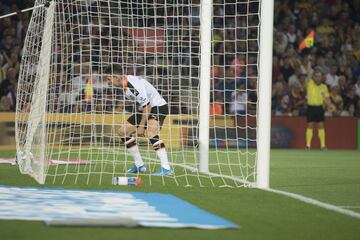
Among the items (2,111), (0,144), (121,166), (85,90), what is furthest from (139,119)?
(2,111)

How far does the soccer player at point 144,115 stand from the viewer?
12977 mm

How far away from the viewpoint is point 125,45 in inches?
642

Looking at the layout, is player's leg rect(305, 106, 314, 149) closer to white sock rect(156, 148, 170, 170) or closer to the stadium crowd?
the stadium crowd

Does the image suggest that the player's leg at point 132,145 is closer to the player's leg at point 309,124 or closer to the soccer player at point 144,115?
the soccer player at point 144,115

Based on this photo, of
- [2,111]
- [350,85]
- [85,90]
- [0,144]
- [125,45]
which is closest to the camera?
[125,45]

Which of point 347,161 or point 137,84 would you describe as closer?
point 137,84

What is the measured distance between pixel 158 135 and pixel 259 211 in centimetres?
489

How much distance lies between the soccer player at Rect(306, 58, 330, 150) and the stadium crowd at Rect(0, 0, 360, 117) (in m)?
1.43

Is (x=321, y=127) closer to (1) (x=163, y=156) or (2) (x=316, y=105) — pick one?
(2) (x=316, y=105)

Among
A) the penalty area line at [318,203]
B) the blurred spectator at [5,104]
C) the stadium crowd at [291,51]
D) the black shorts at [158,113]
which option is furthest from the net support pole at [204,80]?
the blurred spectator at [5,104]

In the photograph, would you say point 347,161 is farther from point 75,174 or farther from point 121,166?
point 75,174

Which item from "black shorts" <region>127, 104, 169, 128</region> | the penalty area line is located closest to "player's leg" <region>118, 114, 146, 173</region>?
"black shorts" <region>127, 104, 169, 128</region>

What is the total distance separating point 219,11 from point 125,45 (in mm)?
9866

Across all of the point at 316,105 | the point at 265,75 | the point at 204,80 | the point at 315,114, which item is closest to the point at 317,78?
the point at 316,105
